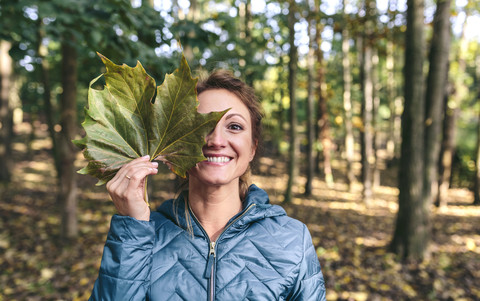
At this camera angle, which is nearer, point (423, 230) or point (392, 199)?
→ point (423, 230)

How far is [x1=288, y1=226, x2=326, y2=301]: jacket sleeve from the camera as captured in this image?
1310 mm

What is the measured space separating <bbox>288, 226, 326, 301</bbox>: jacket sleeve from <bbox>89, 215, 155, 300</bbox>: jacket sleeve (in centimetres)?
67

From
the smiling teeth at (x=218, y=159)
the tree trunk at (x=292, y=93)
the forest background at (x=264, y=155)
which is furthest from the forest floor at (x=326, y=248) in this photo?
the tree trunk at (x=292, y=93)

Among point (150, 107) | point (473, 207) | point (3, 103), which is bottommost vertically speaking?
point (473, 207)

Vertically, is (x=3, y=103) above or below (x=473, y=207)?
above

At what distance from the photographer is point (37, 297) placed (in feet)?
11.9

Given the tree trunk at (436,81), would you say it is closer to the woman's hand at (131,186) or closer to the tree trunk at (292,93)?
the tree trunk at (292,93)

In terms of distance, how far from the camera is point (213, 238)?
1.38 meters

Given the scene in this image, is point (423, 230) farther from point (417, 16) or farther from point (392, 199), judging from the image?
point (392, 199)

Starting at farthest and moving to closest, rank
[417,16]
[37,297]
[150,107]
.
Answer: [417,16] < [37,297] < [150,107]

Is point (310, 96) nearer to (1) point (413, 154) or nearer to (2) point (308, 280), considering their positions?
(1) point (413, 154)

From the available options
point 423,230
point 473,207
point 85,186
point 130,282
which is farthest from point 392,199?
point 130,282

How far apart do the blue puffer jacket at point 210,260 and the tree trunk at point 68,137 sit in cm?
417

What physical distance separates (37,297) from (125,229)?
3651 millimetres
